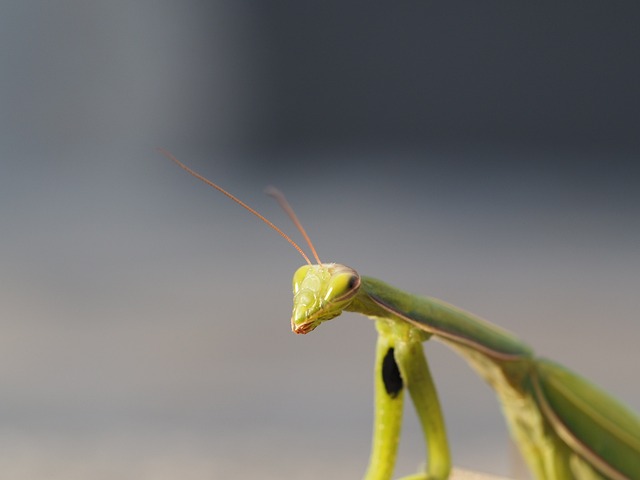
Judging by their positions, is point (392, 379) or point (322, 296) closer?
point (322, 296)

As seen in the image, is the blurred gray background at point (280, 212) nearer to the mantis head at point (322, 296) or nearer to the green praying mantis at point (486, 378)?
the green praying mantis at point (486, 378)

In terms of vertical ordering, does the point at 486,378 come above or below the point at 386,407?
above

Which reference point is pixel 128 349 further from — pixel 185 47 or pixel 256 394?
pixel 185 47

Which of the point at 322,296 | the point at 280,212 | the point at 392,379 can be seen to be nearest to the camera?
the point at 322,296

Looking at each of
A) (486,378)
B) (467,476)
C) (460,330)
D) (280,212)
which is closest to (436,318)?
(460,330)

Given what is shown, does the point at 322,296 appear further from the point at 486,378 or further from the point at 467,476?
the point at 467,476

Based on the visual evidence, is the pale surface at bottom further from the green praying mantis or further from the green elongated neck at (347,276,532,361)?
the green elongated neck at (347,276,532,361)

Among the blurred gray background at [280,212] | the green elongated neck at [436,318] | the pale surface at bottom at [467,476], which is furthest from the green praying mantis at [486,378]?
the blurred gray background at [280,212]
